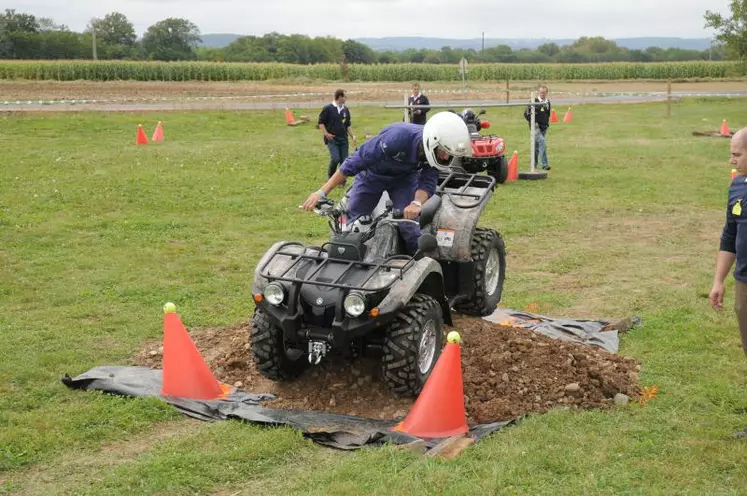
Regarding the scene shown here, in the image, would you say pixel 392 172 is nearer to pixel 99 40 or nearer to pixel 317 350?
pixel 317 350

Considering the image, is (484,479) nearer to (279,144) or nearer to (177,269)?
(177,269)

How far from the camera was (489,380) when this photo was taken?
707 centimetres

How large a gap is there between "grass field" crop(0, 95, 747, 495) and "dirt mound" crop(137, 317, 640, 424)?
1.00ft

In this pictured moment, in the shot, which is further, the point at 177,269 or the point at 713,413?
the point at 177,269

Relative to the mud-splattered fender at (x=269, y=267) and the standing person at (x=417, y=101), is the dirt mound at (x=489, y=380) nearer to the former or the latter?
the mud-splattered fender at (x=269, y=267)

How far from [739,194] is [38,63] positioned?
175ft

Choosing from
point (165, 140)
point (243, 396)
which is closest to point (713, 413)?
point (243, 396)

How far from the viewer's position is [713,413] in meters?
6.66

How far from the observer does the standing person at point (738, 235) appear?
5844mm

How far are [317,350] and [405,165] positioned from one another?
6.07 feet

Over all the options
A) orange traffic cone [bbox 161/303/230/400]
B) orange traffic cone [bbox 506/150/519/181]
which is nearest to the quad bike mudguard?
orange traffic cone [bbox 161/303/230/400]

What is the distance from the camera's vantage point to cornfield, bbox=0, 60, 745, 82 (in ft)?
174

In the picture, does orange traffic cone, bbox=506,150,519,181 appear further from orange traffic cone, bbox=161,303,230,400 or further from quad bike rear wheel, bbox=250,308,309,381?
orange traffic cone, bbox=161,303,230,400

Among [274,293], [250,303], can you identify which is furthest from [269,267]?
[250,303]
